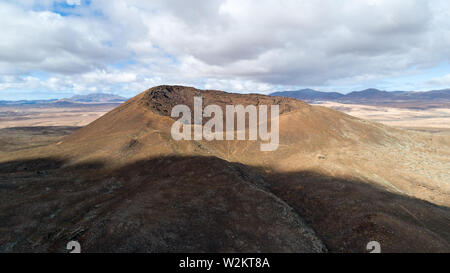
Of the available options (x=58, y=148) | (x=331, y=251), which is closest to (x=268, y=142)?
(x=331, y=251)

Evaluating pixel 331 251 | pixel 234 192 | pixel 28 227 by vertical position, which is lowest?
pixel 331 251
